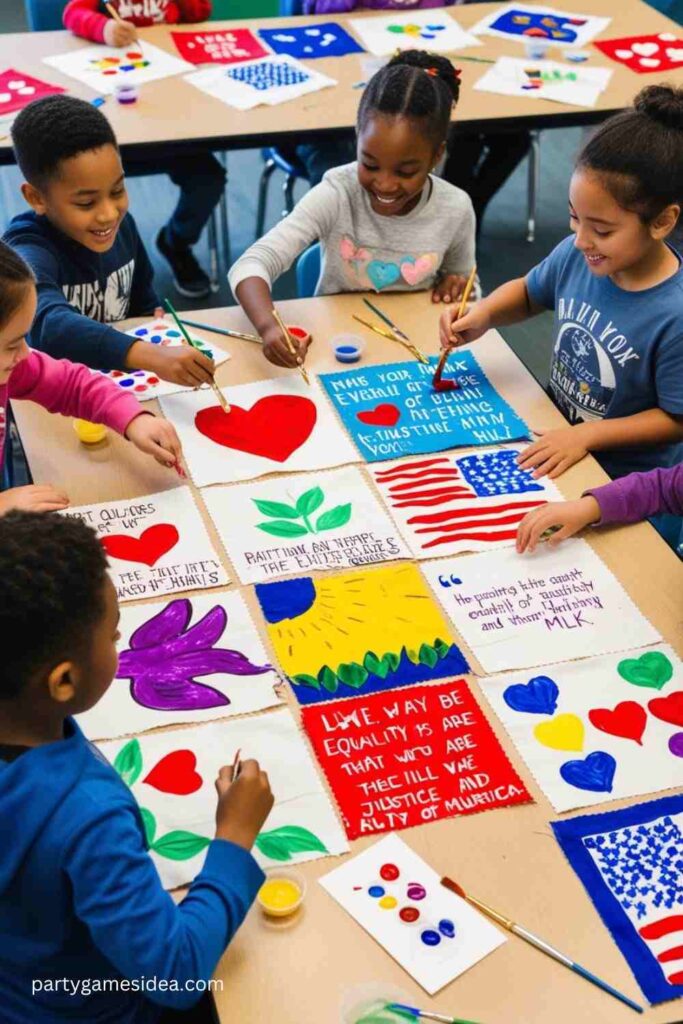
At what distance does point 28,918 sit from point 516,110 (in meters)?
2.74

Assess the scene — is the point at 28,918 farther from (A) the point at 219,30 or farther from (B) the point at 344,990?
(A) the point at 219,30

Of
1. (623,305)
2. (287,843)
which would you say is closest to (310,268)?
(623,305)

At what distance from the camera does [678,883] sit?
127 cm

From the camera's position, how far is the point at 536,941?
1.20 meters

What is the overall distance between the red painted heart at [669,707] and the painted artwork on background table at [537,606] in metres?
0.11

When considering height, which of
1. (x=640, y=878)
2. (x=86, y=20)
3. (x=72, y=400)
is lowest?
(x=640, y=878)

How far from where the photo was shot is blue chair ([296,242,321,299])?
2.54 metres

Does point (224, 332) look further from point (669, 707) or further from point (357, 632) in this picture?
point (669, 707)

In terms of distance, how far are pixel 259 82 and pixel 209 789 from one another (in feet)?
8.19

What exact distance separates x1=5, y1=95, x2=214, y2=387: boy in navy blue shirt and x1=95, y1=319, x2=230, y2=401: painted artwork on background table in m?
0.04

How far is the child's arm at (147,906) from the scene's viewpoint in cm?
105

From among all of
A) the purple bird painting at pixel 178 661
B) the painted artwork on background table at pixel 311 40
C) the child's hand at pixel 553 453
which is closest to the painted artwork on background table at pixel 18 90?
the painted artwork on background table at pixel 311 40

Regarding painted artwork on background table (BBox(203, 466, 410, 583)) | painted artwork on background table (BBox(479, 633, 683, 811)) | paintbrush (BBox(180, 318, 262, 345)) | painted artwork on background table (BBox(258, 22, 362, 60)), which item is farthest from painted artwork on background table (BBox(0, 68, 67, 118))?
painted artwork on background table (BBox(479, 633, 683, 811))

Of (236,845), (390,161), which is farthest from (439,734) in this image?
(390,161)
